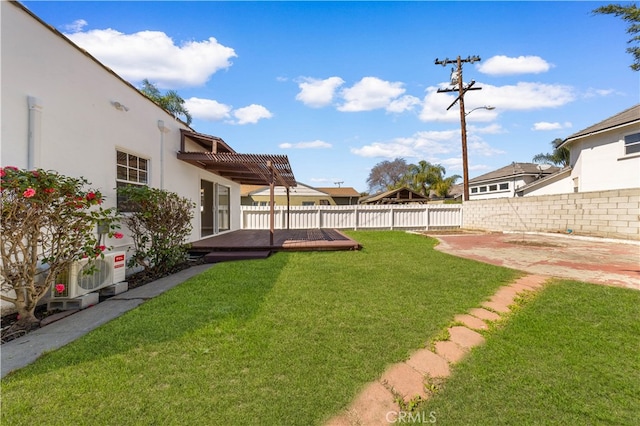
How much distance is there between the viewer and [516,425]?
157 cm

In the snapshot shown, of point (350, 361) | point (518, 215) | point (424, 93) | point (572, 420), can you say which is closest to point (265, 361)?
point (350, 361)

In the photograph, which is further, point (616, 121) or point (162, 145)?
point (616, 121)

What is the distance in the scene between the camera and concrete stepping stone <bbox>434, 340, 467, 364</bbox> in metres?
2.29

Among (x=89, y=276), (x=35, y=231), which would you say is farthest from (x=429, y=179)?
(x=35, y=231)

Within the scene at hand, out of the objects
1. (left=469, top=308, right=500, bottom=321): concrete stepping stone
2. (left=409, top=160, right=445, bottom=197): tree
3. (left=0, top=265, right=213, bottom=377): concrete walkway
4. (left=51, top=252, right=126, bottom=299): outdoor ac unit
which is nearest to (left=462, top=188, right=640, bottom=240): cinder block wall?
(left=469, top=308, right=500, bottom=321): concrete stepping stone

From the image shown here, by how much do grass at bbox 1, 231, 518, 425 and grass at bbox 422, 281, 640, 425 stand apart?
1.70 feet

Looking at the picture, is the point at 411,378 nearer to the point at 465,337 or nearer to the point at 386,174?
the point at 465,337

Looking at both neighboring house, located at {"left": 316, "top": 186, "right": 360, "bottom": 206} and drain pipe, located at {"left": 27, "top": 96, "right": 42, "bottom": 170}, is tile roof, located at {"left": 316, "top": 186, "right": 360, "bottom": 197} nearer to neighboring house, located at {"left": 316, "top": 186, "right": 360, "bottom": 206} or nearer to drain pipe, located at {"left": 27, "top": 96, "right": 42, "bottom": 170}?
neighboring house, located at {"left": 316, "top": 186, "right": 360, "bottom": 206}

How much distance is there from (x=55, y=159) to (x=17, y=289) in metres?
1.75

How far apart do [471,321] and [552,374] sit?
965 millimetres

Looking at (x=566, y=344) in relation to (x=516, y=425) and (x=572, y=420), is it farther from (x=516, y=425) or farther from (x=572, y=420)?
(x=516, y=425)

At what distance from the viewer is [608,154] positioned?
1294 cm

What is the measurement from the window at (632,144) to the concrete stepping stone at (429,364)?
1628 cm

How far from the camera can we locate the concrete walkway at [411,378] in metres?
1.68
